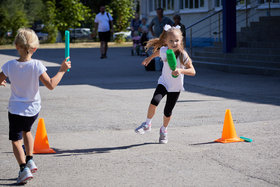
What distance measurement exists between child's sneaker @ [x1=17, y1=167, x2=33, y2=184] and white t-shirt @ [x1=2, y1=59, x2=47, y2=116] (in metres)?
0.52

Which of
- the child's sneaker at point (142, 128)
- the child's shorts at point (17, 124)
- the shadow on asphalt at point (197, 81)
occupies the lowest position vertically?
the shadow on asphalt at point (197, 81)

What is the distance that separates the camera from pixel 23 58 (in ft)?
15.8

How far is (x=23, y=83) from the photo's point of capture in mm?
4812

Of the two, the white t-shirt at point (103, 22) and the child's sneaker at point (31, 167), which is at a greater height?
the white t-shirt at point (103, 22)

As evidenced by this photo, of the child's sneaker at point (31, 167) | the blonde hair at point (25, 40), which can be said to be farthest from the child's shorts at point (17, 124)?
the blonde hair at point (25, 40)

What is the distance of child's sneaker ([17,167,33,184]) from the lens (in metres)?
4.68

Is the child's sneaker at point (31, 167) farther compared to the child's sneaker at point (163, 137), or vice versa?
the child's sneaker at point (163, 137)

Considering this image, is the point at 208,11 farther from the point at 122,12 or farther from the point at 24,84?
the point at 24,84

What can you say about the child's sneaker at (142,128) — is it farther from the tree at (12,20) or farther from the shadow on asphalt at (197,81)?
the tree at (12,20)

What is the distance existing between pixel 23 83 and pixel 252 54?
43.3ft

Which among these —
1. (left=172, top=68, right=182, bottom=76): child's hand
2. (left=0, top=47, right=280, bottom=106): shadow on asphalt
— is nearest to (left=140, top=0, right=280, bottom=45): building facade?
(left=0, top=47, right=280, bottom=106): shadow on asphalt

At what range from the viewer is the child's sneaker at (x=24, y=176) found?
4.68 metres

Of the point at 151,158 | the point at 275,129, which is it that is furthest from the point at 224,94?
the point at 151,158

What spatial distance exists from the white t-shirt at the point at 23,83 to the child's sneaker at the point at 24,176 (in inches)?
20.6
